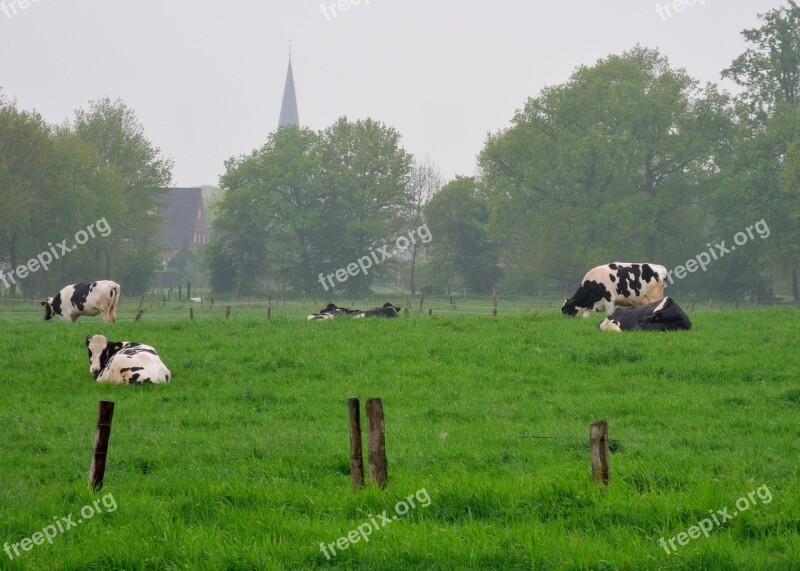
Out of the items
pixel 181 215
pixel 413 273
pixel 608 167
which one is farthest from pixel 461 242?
pixel 181 215

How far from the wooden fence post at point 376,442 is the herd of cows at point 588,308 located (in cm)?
873

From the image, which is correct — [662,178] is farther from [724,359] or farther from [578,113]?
[724,359]

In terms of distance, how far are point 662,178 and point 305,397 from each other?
5441 cm

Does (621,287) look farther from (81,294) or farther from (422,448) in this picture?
(422,448)

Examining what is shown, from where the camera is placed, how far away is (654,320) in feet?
69.9

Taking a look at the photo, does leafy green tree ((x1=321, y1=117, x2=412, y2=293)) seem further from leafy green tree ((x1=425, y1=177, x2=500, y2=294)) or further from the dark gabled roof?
the dark gabled roof

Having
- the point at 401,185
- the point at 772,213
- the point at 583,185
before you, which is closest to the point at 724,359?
the point at 772,213

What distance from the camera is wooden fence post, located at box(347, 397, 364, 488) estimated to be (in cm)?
842

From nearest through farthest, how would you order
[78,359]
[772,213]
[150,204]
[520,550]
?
[520,550] < [78,359] < [772,213] < [150,204]

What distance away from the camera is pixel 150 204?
252ft

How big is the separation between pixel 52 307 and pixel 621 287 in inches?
703

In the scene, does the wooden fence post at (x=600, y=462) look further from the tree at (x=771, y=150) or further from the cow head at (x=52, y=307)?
the tree at (x=771, y=150)

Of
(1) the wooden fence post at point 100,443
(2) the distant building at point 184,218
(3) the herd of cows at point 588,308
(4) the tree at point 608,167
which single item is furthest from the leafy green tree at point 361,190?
(1) the wooden fence post at point 100,443

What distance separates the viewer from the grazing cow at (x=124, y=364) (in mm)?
16391
